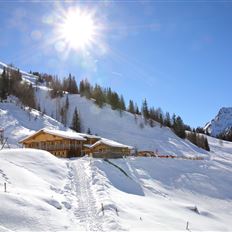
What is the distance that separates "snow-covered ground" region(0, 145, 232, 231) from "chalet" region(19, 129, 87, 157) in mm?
14810

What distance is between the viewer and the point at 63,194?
26.9 meters

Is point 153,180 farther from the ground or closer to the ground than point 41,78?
closer to the ground

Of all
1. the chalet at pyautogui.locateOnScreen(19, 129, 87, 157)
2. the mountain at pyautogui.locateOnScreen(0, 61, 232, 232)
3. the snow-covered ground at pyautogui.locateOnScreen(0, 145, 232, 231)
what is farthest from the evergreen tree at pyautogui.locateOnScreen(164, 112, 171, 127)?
the snow-covered ground at pyautogui.locateOnScreen(0, 145, 232, 231)

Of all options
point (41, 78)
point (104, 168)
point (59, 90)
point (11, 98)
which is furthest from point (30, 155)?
point (41, 78)

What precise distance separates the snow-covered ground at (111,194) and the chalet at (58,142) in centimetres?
1481

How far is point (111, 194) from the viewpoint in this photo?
100 feet

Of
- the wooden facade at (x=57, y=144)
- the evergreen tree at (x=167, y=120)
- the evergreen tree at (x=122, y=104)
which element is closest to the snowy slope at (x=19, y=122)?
the wooden facade at (x=57, y=144)

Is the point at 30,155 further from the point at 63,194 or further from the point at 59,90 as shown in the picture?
the point at 59,90

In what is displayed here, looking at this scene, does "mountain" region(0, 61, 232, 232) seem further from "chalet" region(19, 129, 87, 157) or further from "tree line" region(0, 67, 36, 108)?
"tree line" region(0, 67, 36, 108)

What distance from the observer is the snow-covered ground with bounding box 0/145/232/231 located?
64.4 feet

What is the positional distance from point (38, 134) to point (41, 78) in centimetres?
12103

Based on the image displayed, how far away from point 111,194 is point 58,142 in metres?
36.8

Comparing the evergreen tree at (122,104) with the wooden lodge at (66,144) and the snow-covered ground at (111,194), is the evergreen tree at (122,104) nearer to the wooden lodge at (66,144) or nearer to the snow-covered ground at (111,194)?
the wooden lodge at (66,144)

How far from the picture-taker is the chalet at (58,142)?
64625 mm
